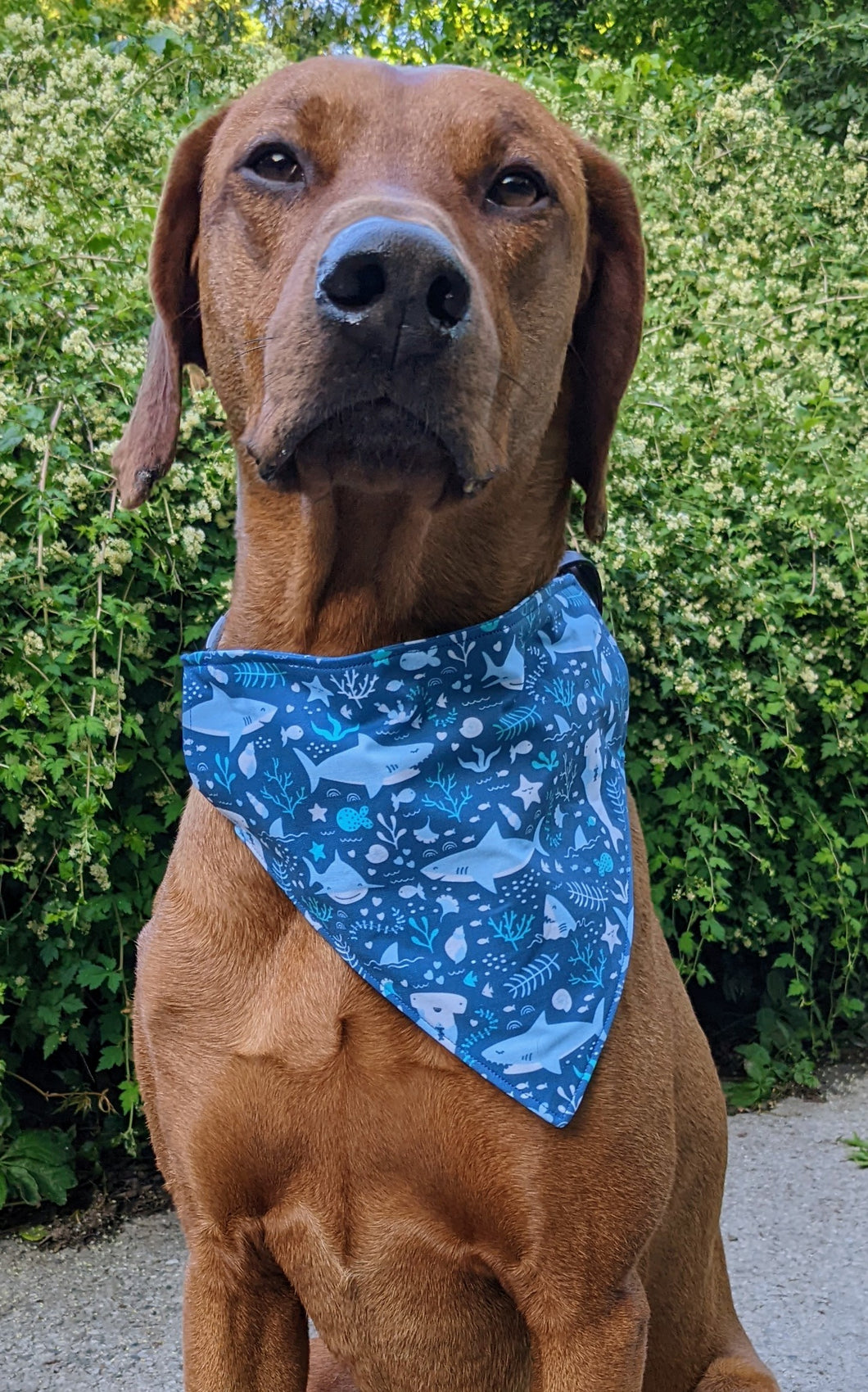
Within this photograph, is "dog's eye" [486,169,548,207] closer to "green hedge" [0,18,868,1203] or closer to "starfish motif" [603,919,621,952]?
"starfish motif" [603,919,621,952]

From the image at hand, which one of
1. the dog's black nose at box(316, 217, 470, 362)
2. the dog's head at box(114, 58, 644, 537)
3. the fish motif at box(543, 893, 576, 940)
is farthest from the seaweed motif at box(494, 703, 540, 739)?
the dog's black nose at box(316, 217, 470, 362)

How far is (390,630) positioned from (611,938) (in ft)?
1.85

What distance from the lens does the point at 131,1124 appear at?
3238 millimetres

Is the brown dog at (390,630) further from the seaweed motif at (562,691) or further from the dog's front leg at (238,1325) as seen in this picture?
the seaweed motif at (562,691)

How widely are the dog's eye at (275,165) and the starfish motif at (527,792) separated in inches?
37.4

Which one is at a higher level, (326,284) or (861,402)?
(861,402)

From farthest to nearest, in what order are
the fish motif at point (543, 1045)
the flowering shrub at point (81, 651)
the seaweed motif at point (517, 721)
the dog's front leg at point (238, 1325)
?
the flowering shrub at point (81, 651) < the seaweed motif at point (517, 721) < the dog's front leg at point (238, 1325) < the fish motif at point (543, 1045)

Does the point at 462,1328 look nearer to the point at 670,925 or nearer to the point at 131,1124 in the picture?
the point at 131,1124

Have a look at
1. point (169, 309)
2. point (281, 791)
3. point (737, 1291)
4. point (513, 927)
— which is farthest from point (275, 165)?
point (737, 1291)

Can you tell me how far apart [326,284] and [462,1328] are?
141 centimetres

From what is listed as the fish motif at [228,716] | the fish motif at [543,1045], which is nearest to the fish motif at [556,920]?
the fish motif at [543,1045]

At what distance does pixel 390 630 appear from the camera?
6.53 ft

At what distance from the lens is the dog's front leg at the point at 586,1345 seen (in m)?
1.74

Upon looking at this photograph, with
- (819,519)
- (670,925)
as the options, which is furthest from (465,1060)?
(819,519)
